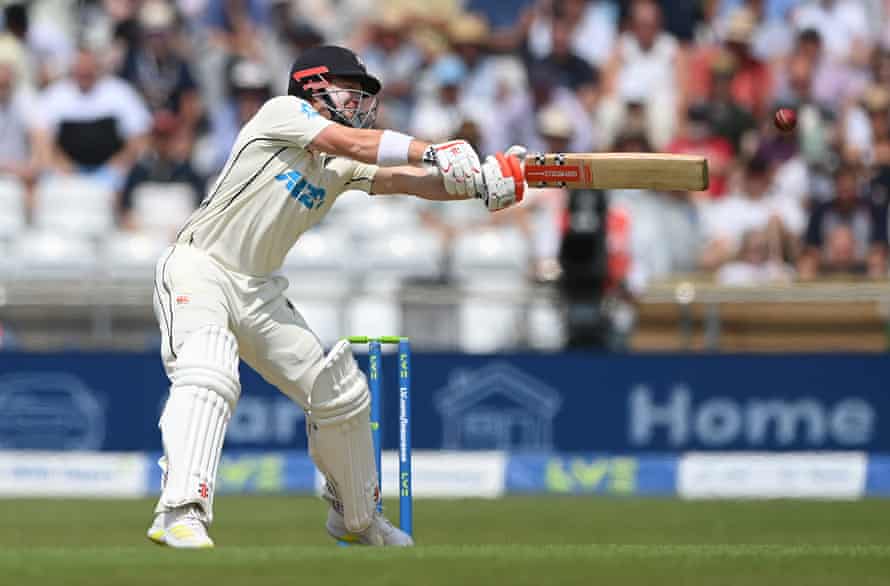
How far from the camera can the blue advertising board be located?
9445 mm

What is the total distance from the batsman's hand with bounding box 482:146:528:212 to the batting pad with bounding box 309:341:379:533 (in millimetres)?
712

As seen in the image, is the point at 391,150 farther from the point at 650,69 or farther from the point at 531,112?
the point at 650,69

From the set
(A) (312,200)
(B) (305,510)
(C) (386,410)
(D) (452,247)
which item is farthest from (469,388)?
(A) (312,200)

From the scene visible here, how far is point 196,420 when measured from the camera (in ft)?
16.4

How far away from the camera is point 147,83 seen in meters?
11.7

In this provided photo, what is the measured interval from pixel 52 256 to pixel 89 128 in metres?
1.43

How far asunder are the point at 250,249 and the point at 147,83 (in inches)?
260

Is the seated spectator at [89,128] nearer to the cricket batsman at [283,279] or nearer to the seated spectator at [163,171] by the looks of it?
the seated spectator at [163,171]

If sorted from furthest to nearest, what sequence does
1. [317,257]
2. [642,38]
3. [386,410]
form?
Answer: [642,38], [317,257], [386,410]

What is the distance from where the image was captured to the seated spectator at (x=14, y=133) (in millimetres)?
11039

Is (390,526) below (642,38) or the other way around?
below

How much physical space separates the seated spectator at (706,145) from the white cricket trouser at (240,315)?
18.5 ft

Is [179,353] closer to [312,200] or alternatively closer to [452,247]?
[312,200]

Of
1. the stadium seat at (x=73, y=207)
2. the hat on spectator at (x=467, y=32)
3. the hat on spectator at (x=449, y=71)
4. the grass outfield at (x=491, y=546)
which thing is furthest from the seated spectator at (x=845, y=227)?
the stadium seat at (x=73, y=207)
